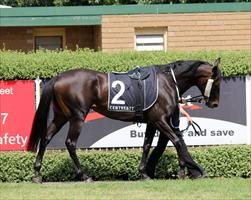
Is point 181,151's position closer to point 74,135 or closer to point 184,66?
point 184,66

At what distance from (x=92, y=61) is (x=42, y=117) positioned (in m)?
2.02

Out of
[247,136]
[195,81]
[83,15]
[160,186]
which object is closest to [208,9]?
[83,15]

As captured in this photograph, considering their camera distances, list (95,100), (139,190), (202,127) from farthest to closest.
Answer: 1. (202,127)
2. (95,100)
3. (139,190)

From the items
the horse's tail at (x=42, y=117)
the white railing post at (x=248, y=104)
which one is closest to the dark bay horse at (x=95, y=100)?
the horse's tail at (x=42, y=117)

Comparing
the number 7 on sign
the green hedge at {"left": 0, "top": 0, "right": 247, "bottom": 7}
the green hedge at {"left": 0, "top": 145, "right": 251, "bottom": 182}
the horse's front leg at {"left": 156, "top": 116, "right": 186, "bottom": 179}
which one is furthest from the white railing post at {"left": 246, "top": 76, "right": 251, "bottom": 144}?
the green hedge at {"left": 0, "top": 0, "right": 247, "bottom": 7}

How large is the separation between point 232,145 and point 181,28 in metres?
5.70

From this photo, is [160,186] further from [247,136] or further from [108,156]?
[247,136]

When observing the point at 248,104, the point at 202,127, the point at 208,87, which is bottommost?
the point at 202,127

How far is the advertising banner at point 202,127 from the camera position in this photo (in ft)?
40.6

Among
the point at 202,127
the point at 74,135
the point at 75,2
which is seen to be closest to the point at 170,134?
the point at 74,135

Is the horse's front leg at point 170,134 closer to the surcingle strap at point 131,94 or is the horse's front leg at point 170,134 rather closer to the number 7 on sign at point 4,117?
the surcingle strap at point 131,94

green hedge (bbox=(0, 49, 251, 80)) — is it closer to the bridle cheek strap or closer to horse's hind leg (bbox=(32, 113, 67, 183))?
horse's hind leg (bbox=(32, 113, 67, 183))

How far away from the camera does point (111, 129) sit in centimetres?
1242

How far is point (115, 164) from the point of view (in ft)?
38.3
